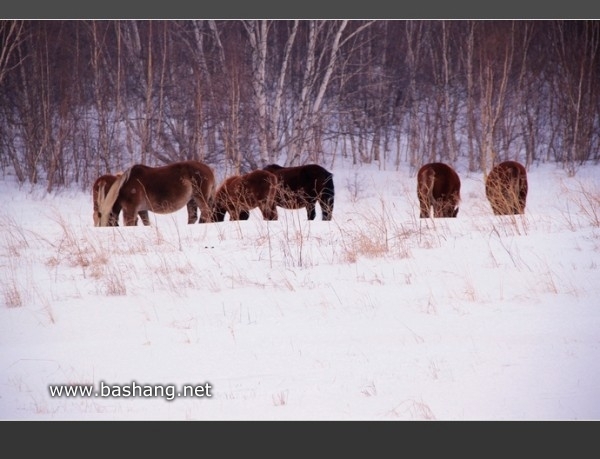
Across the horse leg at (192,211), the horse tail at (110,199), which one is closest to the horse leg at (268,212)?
the horse leg at (192,211)

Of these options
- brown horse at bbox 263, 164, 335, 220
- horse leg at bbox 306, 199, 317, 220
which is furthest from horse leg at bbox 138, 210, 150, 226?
horse leg at bbox 306, 199, 317, 220

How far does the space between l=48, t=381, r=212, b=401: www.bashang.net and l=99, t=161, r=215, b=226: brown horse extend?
20.7 ft

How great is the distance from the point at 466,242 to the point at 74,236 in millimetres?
4603

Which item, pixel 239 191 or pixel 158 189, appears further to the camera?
pixel 239 191

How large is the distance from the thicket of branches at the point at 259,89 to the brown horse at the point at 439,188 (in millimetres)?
6311

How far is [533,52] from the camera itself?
22000 millimetres

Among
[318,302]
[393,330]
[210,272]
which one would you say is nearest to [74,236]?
[210,272]

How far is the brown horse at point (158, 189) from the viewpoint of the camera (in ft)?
35.6

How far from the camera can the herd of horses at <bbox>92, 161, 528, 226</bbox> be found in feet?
35.7

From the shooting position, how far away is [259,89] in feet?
59.7

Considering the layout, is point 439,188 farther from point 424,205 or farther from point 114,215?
point 114,215

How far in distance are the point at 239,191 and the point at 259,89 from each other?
23.3ft

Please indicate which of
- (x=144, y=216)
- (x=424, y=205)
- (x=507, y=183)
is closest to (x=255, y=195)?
(x=144, y=216)

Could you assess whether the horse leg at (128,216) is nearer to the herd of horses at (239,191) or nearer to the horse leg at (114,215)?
the herd of horses at (239,191)
